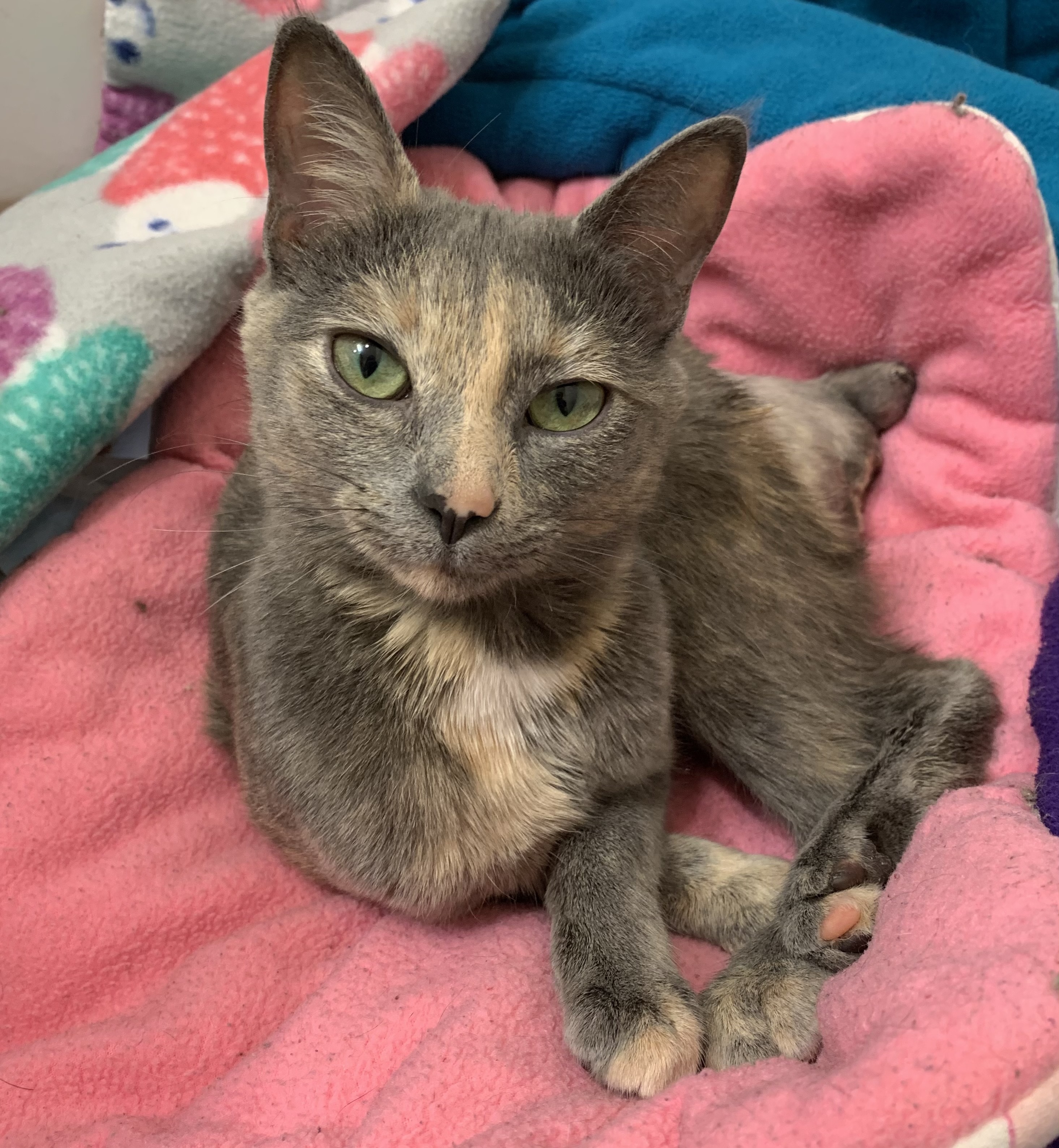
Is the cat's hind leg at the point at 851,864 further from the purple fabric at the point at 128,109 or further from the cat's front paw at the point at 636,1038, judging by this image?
the purple fabric at the point at 128,109

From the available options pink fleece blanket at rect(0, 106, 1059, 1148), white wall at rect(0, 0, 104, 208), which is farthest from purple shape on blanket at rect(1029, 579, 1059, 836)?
white wall at rect(0, 0, 104, 208)

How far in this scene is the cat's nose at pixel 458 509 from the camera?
2.41 feet

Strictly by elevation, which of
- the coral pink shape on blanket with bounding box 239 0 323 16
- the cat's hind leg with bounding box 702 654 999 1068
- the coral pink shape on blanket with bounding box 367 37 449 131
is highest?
the coral pink shape on blanket with bounding box 239 0 323 16

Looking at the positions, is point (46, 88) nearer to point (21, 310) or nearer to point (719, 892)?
point (21, 310)

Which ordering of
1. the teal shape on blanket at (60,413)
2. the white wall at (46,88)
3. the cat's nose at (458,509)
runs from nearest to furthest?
the cat's nose at (458,509)
the teal shape on blanket at (60,413)
the white wall at (46,88)

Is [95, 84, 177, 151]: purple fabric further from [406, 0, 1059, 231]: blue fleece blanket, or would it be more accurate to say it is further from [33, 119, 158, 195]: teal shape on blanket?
[406, 0, 1059, 231]: blue fleece blanket

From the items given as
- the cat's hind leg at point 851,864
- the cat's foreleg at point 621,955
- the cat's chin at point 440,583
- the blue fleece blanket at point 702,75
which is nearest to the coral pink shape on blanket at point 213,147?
the blue fleece blanket at point 702,75

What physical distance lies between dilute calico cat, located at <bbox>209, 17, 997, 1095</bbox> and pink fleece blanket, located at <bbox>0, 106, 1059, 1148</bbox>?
0.08 metres

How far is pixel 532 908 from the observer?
109 cm

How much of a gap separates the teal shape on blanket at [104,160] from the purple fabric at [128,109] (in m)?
0.09

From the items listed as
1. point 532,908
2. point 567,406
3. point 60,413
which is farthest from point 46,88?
point 532,908

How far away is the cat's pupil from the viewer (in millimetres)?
829

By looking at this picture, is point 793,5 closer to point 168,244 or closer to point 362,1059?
point 168,244

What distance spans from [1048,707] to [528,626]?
0.56 m
